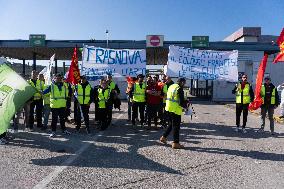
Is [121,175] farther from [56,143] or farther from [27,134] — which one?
[27,134]

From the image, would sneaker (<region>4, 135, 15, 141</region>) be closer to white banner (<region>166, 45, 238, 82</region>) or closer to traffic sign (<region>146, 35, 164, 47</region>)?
white banner (<region>166, 45, 238, 82</region>)

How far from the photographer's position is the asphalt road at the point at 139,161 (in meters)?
5.82

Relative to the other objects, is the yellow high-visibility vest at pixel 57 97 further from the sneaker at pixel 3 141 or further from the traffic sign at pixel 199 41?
the traffic sign at pixel 199 41

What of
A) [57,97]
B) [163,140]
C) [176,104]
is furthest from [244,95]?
[57,97]

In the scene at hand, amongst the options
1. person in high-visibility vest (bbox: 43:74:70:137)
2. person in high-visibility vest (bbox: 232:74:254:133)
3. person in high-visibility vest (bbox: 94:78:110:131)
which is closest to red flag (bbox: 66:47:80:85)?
person in high-visibility vest (bbox: 94:78:110:131)

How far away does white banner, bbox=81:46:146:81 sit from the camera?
12.7 meters

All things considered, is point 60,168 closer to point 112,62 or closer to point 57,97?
point 57,97

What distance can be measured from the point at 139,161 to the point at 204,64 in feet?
22.0

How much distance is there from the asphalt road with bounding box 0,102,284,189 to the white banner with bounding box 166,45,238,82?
8.87 ft

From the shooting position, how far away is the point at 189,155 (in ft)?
25.9

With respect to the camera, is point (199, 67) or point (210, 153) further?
point (199, 67)

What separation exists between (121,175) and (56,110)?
15.0ft

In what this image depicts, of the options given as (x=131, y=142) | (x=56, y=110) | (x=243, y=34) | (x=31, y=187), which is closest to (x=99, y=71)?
(x=56, y=110)

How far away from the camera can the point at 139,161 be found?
7223 mm
